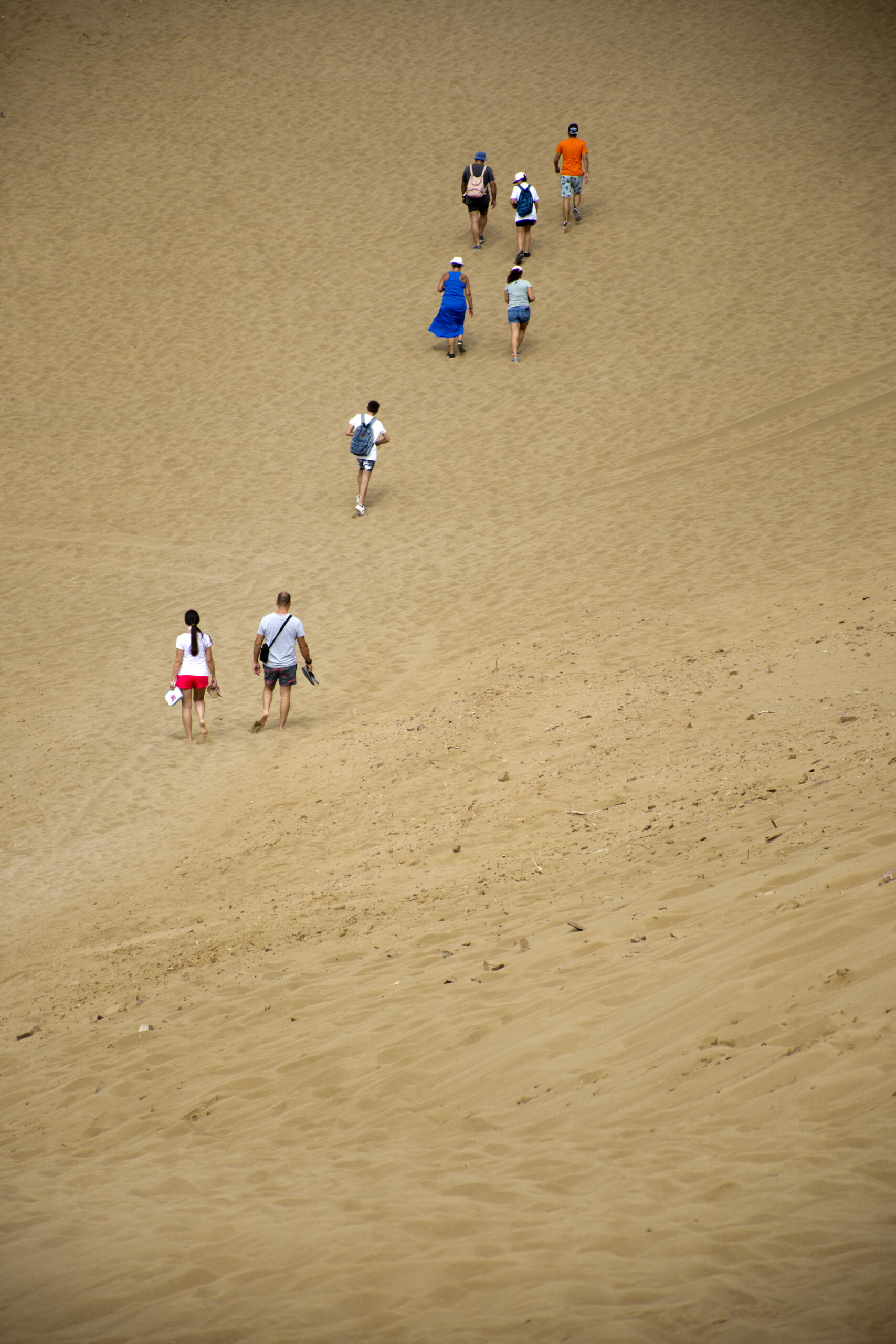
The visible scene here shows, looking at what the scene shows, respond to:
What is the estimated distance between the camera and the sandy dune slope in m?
3.68

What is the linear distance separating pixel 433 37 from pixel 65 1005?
102 feet

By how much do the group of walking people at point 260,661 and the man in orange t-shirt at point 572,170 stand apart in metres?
15.0

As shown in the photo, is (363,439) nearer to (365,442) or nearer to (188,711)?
(365,442)

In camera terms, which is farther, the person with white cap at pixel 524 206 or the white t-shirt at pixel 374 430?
the person with white cap at pixel 524 206

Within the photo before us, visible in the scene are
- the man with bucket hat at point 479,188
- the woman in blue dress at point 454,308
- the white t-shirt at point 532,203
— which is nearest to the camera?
the woman in blue dress at point 454,308

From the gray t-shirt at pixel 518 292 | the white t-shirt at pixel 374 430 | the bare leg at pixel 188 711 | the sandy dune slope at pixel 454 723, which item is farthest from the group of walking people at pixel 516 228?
the bare leg at pixel 188 711

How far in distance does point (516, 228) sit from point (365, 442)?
1050 cm

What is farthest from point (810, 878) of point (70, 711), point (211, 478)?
point (211, 478)

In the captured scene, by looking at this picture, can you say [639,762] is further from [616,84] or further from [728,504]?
[616,84]

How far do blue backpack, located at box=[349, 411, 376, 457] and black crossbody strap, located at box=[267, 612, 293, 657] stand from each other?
217 inches

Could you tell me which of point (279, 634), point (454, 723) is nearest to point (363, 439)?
point (279, 634)

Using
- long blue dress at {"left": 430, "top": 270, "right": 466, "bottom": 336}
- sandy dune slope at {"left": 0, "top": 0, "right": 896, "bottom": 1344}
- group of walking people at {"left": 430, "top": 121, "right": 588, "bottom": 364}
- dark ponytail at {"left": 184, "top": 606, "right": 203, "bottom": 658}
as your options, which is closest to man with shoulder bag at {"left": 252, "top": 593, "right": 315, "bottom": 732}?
sandy dune slope at {"left": 0, "top": 0, "right": 896, "bottom": 1344}

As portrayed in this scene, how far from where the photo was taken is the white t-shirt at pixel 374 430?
592 inches

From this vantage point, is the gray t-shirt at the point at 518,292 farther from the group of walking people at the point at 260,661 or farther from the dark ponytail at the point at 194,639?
the dark ponytail at the point at 194,639
